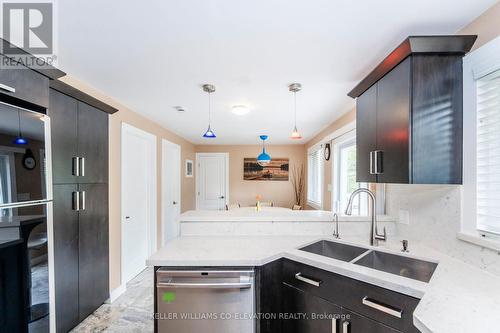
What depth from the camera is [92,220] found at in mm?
2252

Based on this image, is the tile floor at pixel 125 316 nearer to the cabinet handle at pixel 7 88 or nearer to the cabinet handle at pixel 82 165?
the cabinet handle at pixel 82 165

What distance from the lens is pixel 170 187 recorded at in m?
4.41

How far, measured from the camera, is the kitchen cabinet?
1.87 metres

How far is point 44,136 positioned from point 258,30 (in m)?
1.62

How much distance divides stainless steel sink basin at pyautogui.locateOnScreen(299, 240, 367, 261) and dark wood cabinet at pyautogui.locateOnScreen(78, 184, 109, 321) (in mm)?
1980

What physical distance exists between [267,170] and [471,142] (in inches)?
198

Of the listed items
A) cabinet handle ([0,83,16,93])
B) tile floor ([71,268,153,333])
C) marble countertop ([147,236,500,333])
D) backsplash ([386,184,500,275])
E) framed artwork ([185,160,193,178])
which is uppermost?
cabinet handle ([0,83,16,93])

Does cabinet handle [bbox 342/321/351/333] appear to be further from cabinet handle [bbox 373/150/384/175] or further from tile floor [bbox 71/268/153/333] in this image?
tile floor [bbox 71/268/153/333]

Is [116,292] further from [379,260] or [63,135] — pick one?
[379,260]

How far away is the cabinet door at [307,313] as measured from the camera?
4.36 ft

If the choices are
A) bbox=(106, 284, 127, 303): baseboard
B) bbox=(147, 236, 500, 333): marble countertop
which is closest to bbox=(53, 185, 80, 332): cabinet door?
bbox=(106, 284, 127, 303): baseboard

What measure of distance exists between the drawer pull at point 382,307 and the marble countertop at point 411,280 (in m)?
0.09

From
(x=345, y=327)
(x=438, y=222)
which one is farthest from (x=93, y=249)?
(x=438, y=222)

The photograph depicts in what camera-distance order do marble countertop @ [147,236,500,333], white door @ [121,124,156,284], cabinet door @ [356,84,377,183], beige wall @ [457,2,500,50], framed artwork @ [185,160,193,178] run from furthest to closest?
framed artwork @ [185,160,193,178]
white door @ [121,124,156,284]
cabinet door @ [356,84,377,183]
beige wall @ [457,2,500,50]
marble countertop @ [147,236,500,333]
